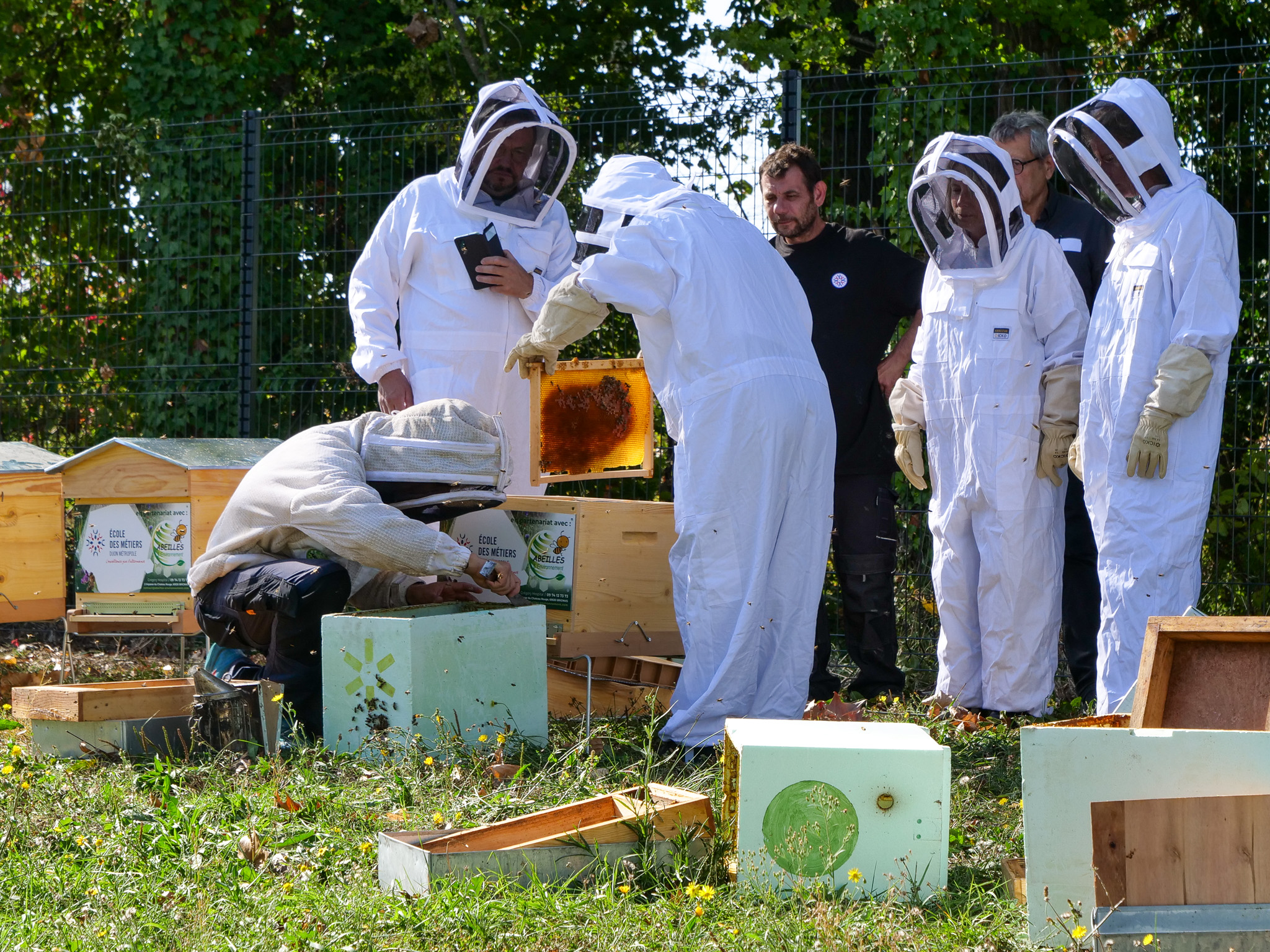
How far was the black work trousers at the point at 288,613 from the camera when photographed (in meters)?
4.12

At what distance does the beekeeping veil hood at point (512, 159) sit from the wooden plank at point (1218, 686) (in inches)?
132

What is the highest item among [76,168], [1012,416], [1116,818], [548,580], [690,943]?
[76,168]

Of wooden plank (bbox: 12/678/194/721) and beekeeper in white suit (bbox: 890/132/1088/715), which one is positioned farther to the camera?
beekeeper in white suit (bbox: 890/132/1088/715)

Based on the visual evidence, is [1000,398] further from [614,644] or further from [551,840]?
[551,840]

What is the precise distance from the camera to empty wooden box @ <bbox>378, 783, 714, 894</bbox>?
2.80 meters

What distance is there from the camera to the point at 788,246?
5730 mm

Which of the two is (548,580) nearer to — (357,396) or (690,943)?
(690,943)

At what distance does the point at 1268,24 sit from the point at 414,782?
833 cm

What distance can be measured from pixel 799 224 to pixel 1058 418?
150 cm

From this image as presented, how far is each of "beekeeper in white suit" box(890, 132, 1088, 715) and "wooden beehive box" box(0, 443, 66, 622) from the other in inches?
157

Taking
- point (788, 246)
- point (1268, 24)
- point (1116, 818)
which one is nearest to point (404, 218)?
point (788, 246)

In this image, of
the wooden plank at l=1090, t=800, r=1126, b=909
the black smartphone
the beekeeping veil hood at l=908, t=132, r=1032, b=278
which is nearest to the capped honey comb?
the black smartphone

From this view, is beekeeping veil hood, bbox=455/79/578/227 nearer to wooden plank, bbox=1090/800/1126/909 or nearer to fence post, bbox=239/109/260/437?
fence post, bbox=239/109/260/437

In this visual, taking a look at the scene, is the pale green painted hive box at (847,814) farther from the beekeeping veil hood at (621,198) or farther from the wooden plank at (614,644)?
the beekeeping veil hood at (621,198)
